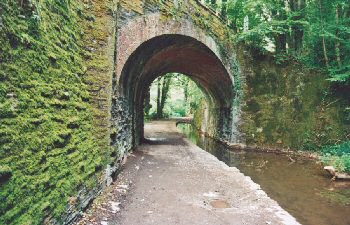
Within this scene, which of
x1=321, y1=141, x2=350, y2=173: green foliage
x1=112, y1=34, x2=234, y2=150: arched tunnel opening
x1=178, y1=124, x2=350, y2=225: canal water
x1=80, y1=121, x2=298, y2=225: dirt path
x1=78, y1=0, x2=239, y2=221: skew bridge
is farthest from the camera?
x1=321, y1=141, x2=350, y2=173: green foliage

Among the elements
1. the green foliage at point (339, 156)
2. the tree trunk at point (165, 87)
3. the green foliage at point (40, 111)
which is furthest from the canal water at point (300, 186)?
the tree trunk at point (165, 87)

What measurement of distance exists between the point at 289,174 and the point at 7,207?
8.50 m

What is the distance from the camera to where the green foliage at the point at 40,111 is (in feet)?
8.82

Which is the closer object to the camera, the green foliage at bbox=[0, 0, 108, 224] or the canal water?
the green foliage at bbox=[0, 0, 108, 224]

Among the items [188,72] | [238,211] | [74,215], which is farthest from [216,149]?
[74,215]

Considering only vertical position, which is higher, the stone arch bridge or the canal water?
the stone arch bridge

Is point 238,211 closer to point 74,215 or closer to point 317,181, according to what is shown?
point 74,215

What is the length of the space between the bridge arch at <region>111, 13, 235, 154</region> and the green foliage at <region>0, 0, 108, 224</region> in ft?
7.81

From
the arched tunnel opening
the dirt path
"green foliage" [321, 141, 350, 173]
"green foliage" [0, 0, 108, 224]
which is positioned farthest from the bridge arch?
"green foliage" [321, 141, 350, 173]

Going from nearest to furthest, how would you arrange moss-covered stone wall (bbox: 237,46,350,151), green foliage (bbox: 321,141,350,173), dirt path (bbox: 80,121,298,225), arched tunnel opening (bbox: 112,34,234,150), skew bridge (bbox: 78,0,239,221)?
dirt path (bbox: 80,121,298,225), skew bridge (bbox: 78,0,239,221), arched tunnel opening (bbox: 112,34,234,150), green foliage (bbox: 321,141,350,173), moss-covered stone wall (bbox: 237,46,350,151)

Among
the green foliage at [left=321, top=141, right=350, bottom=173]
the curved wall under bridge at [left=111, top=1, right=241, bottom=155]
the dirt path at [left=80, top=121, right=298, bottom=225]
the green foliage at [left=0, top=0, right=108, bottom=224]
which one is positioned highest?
the curved wall under bridge at [left=111, top=1, right=241, bottom=155]

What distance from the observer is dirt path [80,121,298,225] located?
4.74 m

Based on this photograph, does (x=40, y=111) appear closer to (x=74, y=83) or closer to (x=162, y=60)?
(x=74, y=83)

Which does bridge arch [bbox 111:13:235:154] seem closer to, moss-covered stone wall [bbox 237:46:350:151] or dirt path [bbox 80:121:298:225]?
moss-covered stone wall [bbox 237:46:350:151]
